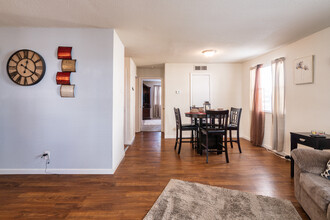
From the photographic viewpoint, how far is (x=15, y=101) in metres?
2.62

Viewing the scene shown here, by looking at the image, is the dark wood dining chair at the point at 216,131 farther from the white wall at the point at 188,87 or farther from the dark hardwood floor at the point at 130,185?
the white wall at the point at 188,87

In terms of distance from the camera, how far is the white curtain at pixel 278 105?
11.4 feet

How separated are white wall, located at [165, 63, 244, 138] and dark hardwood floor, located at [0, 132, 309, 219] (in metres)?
1.93

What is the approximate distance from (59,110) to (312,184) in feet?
10.8

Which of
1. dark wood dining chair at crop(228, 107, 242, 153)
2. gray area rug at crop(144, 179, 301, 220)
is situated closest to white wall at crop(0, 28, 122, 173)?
gray area rug at crop(144, 179, 301, 220)

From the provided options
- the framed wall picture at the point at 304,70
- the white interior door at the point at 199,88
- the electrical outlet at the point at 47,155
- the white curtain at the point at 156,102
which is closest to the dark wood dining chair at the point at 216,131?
the framed wall picture at the point at 304,70

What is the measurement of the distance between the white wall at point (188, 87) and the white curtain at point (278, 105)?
1451mm

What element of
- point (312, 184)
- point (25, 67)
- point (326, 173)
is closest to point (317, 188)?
point (312, 184)

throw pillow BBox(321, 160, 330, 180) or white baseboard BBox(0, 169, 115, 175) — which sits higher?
throw pillow BBox(321, 160, 330, 180)

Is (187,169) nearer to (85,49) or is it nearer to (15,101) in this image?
(85,49)

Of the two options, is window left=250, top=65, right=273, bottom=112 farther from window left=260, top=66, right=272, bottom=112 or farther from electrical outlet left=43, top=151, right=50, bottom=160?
electrical outlet left=43, top=151, right=50, bottom=160

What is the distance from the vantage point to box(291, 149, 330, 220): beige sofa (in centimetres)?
133

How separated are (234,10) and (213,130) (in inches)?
78.1

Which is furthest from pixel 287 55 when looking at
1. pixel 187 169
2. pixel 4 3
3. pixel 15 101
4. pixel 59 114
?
pixel 15 101
